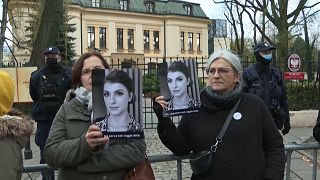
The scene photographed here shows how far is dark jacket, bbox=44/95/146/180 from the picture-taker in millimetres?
2715

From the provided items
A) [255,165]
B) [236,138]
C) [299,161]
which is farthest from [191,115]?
[299,161]

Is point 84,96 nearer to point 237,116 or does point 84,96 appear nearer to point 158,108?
point 158,108

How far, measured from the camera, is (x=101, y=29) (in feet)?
208

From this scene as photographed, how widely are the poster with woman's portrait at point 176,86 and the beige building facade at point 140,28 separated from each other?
186ft

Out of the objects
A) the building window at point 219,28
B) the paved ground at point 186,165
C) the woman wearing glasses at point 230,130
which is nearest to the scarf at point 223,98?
the woman wearing glasses at point 230,130

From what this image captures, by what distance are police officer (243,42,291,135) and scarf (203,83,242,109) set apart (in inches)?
134

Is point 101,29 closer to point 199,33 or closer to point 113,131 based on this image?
point 199,33

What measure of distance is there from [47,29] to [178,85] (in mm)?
10682

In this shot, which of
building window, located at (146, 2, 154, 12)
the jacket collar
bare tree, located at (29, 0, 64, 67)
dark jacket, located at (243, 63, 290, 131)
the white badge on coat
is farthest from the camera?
building window, located at (146, 2, 154, 12)

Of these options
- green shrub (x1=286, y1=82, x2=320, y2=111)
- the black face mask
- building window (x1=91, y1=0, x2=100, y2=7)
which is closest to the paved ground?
the black face mask

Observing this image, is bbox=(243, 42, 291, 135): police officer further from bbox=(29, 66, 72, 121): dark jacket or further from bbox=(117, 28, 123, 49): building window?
bbox=(117, 28, 123, 49): building window

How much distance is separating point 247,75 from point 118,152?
13.6ft

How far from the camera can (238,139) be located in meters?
3.01

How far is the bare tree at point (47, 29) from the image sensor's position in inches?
504
